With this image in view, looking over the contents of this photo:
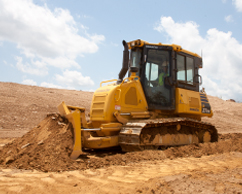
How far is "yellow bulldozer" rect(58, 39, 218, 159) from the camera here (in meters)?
6.39

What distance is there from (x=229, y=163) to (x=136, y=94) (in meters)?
3.02

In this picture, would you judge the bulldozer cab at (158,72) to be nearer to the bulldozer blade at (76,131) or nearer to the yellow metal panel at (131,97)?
the yellow metal panel at (131,97)

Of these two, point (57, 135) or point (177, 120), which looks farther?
point (177, 120)

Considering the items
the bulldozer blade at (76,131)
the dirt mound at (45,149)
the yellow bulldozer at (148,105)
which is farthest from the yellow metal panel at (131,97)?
the dirt mound at (45,149)

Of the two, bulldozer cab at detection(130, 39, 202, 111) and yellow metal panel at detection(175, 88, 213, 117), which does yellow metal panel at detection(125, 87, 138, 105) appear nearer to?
bulldozer cab at detection(130, 39, 202, 111)

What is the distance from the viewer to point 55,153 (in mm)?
5105

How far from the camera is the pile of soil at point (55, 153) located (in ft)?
15.7

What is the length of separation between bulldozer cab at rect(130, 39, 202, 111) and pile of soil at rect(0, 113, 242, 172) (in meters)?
1.50

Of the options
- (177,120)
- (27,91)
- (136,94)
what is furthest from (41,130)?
(27,91)

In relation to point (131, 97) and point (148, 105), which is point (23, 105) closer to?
point (131, 97)

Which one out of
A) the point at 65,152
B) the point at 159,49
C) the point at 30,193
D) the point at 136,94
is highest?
the point at 159,49

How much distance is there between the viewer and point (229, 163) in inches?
213

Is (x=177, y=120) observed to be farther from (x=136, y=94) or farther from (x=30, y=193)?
(x=30, y=193)

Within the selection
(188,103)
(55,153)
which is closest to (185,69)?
(188,103)
